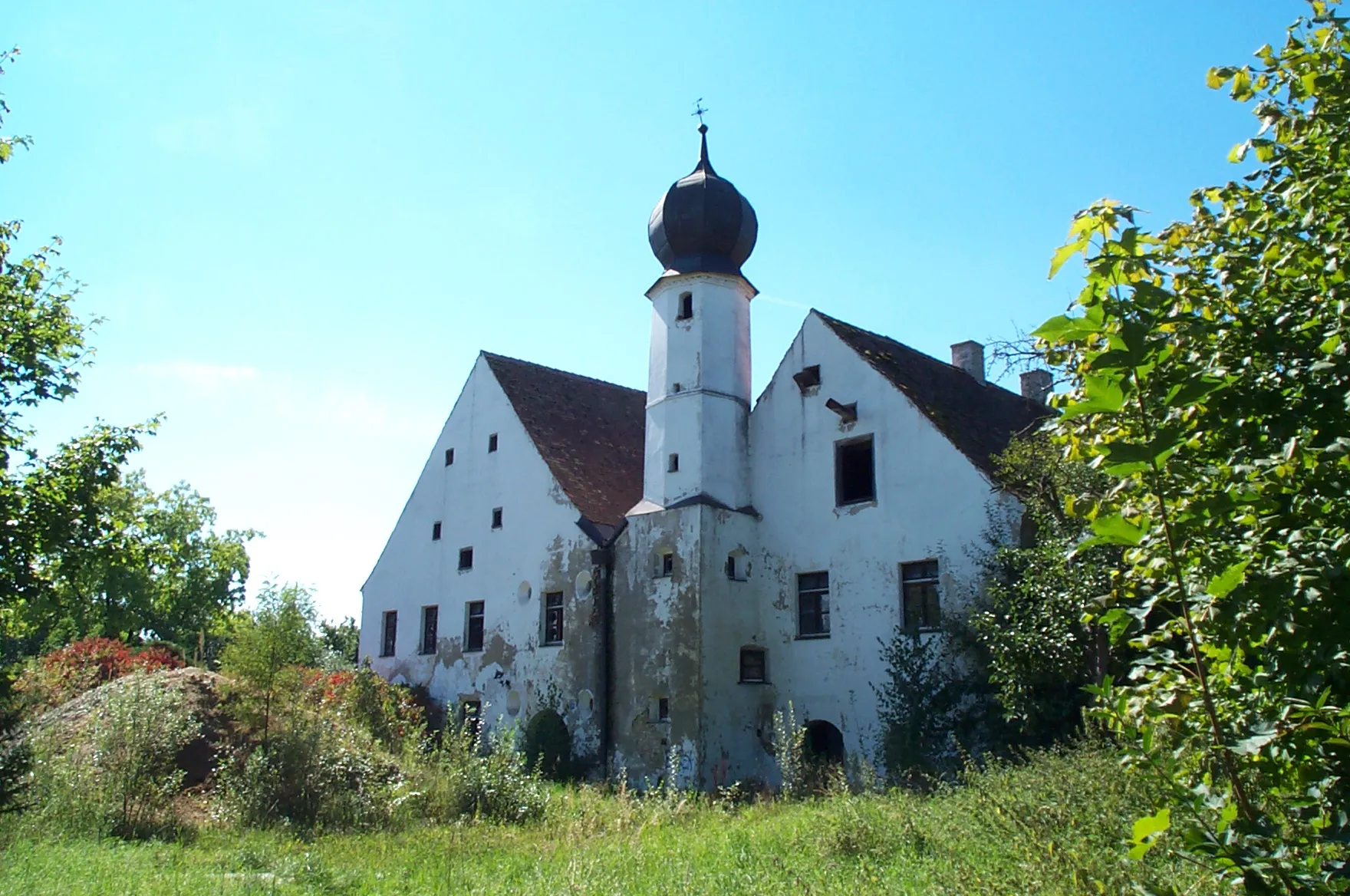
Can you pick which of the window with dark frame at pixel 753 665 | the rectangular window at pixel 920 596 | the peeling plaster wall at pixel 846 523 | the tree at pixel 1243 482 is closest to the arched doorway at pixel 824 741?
the peeling plaster wall at pixel 846 523

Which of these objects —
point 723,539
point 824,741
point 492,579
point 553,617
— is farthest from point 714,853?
point 492,579

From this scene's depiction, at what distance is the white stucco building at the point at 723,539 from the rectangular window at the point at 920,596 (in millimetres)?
41

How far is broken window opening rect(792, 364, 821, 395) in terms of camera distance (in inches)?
826

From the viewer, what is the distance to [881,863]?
9.19 metres

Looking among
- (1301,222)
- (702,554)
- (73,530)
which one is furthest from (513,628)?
(1301,222)

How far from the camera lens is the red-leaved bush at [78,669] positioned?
69.9ft

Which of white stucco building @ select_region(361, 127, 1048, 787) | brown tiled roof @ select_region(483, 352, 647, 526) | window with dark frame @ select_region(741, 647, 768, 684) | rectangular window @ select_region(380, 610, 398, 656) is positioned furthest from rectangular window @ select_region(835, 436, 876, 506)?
rectangular window @ select_region(380, 610, 398, 656)

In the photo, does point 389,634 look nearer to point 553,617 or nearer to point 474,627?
point 474,627

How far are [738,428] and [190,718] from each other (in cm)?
1156

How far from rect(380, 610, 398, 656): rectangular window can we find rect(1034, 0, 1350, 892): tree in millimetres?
25657

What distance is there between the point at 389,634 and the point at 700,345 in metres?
12.7

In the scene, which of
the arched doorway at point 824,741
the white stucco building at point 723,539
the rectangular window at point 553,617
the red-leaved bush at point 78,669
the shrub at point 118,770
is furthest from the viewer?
the rectangular window at point 553,617

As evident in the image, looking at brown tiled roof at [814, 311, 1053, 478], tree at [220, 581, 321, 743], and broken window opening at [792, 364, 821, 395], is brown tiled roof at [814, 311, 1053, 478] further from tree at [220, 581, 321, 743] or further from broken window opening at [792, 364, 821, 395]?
tree at [220, 581, 321, 743]

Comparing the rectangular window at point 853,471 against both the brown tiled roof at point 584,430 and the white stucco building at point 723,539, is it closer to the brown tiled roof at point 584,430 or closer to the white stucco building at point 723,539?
the white stucco building at point 723,539
